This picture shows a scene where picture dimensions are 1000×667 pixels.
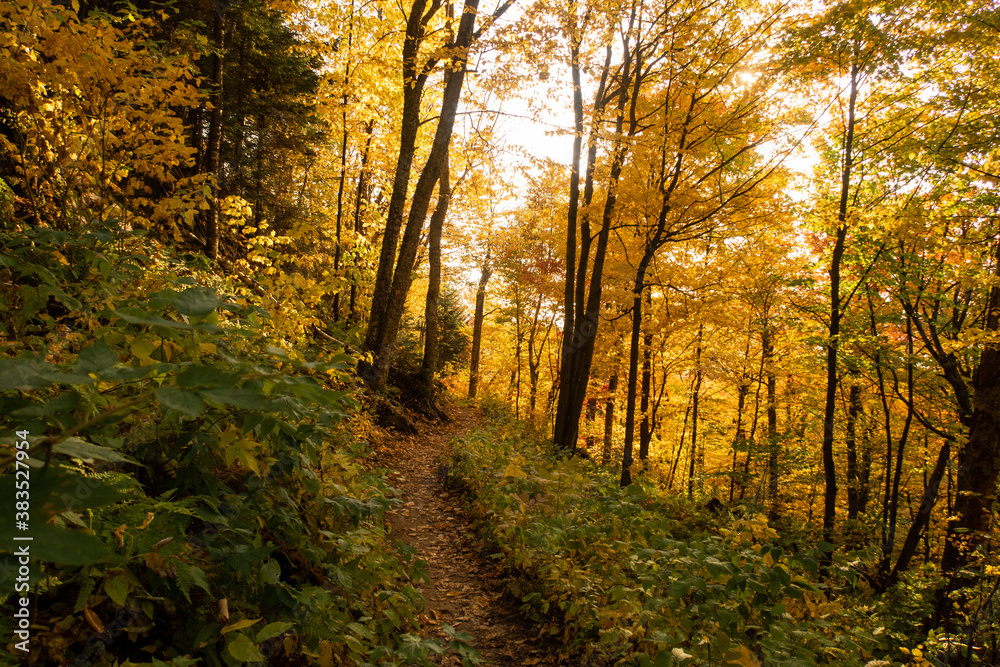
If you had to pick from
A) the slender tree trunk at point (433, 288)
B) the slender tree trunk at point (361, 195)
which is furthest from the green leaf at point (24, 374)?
the slender tree trunk at point (433, 288)

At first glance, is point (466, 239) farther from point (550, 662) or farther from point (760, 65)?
point (550, 662)

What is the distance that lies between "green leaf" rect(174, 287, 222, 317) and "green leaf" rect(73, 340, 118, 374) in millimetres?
191

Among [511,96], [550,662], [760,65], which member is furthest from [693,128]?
[550,662]

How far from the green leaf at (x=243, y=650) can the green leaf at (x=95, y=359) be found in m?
1.27

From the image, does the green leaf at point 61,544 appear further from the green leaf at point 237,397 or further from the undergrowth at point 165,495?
the green leaf at point 237,397

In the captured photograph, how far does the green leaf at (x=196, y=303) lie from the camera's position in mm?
1278

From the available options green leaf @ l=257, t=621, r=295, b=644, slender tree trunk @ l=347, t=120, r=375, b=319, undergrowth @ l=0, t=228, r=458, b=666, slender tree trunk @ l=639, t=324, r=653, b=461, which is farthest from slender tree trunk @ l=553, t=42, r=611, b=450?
green leaf @ l=257, t=621, r=295, b=644

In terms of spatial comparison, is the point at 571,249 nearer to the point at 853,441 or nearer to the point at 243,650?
the point at 243,650

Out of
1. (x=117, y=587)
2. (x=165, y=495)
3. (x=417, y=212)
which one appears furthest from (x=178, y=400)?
(x=417, y=212)

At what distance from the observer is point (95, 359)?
116 cm

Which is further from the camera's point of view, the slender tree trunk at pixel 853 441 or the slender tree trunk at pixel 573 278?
the slender tree trunk at pixel 853 441

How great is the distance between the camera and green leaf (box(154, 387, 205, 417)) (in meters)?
1.00

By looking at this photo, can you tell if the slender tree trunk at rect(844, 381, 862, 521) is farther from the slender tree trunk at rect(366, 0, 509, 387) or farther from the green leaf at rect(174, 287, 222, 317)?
the green leaf at rect(174, 287, 222, 317)

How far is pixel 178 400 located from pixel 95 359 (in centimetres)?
32
